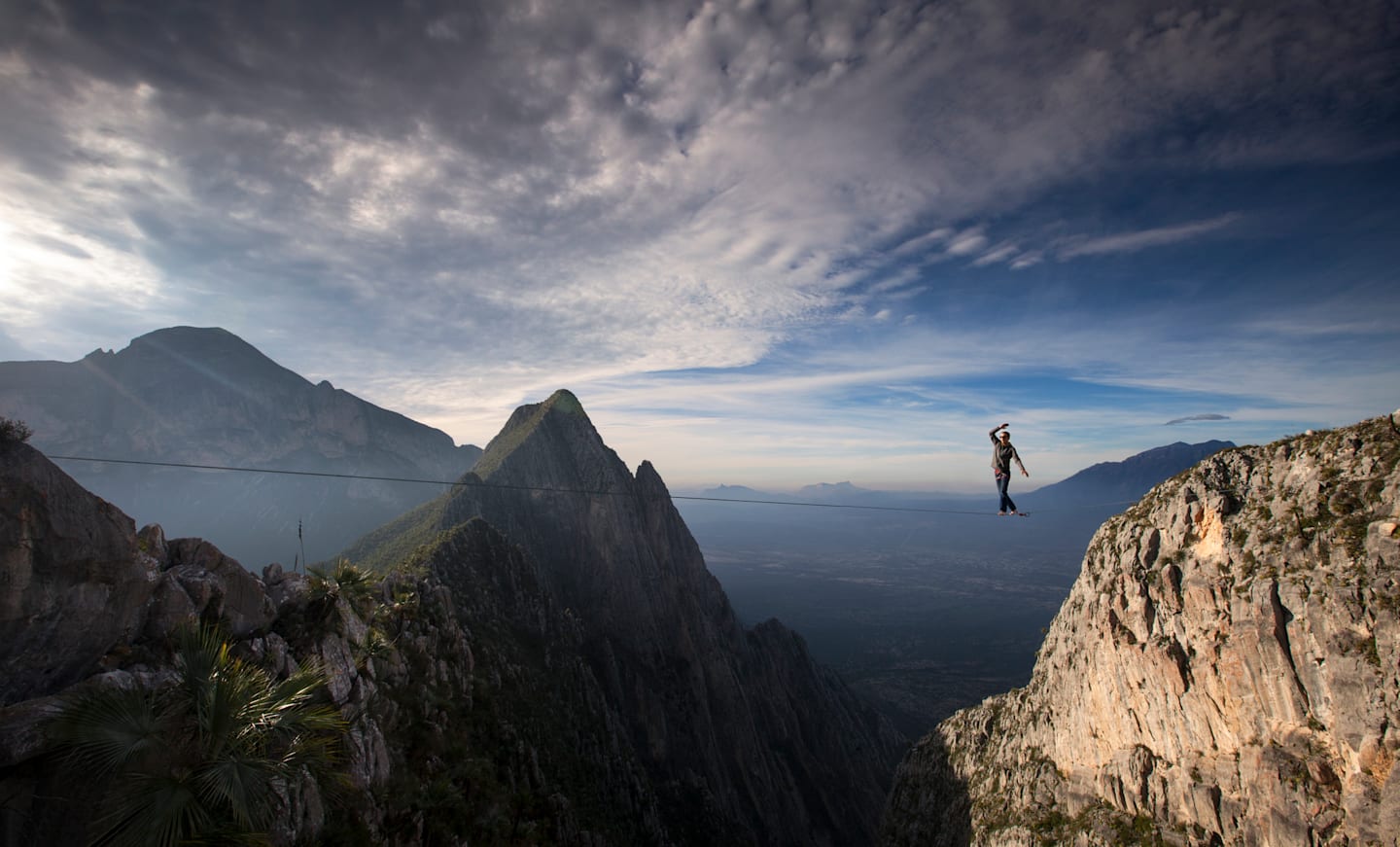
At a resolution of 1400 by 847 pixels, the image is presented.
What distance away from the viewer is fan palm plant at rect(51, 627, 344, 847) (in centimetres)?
686

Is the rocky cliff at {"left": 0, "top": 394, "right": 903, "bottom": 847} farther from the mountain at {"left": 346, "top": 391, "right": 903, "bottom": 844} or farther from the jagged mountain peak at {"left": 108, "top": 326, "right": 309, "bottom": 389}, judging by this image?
the jagged mountain peak at {"left": 108, "top": 326, "right": 309, "bottom": 389}

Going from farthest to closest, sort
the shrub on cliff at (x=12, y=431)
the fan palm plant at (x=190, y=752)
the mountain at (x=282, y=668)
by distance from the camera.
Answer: the shrub on cliff at (x=12, y=431) < the mountain at (x=282, y=668) < the fan palm plant at (x=190, y=752)

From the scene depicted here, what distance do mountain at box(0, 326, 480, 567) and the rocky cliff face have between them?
168 meters

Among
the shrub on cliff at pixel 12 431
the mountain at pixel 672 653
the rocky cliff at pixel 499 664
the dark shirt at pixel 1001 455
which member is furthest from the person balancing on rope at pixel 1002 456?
the mountain at pixel 672 653

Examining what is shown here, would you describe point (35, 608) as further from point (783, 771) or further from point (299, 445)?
point (299, 445)

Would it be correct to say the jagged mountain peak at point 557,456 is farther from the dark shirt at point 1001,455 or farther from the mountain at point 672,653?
the dark shirt at point 1001,455

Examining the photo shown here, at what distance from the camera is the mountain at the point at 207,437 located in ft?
529

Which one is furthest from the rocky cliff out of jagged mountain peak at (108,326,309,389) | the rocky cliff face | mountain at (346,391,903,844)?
jagged mountain peak at (108,326,309,389)

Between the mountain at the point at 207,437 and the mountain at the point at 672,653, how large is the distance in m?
93.4

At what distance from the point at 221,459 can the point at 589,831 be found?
716ft

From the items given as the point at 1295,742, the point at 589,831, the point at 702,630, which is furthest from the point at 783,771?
the point at 1295,742

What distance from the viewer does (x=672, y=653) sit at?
3236 inches

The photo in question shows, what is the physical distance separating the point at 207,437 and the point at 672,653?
193 metres

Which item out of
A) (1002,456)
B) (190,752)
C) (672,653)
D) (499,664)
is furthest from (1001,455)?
(672,653)
